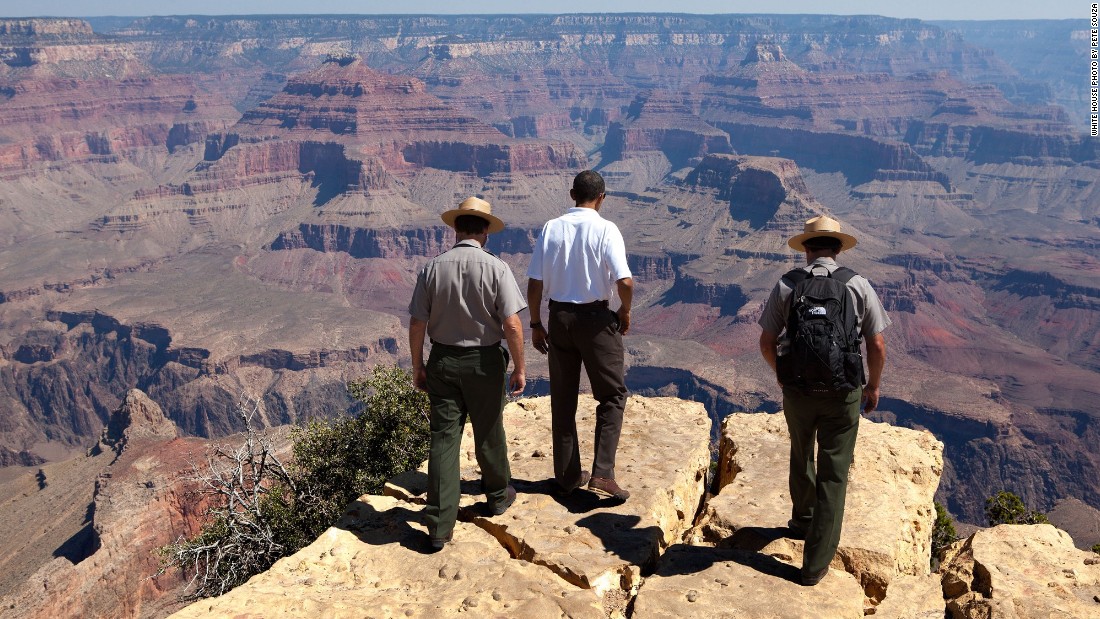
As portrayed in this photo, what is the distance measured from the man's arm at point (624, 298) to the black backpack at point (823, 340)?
191 centimetres

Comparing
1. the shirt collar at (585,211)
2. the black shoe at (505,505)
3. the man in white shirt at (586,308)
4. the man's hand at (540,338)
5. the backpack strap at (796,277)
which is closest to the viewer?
the backpack strap at (796,277)

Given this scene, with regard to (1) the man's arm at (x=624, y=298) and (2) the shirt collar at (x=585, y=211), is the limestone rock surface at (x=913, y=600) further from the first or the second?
(2) the shirt collar at (x=585, y=211)

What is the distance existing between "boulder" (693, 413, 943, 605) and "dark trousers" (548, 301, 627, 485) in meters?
1.62

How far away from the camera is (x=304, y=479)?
18031 millimetres

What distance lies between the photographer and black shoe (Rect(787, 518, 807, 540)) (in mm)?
9547

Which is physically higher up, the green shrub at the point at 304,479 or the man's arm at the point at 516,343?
the man's arm at the point at 516,343

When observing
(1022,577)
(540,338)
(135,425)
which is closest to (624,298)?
(540,338)

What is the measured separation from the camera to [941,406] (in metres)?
94.5

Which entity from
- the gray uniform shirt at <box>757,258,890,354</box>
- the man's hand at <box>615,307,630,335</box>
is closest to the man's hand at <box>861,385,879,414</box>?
the gray uniform shirt at <box>757,258,890,354</box>

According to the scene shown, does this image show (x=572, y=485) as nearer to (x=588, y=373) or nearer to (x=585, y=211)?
(x=588, y=373)

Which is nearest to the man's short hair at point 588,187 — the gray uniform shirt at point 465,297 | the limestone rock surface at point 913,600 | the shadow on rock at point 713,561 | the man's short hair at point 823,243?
the gray uniform shirt at point 465,297

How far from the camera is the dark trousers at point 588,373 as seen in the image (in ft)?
31.9

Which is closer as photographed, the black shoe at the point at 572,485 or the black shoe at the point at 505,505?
the black shoe at the point at 505,505

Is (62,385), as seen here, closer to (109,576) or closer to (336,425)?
(109,576)
